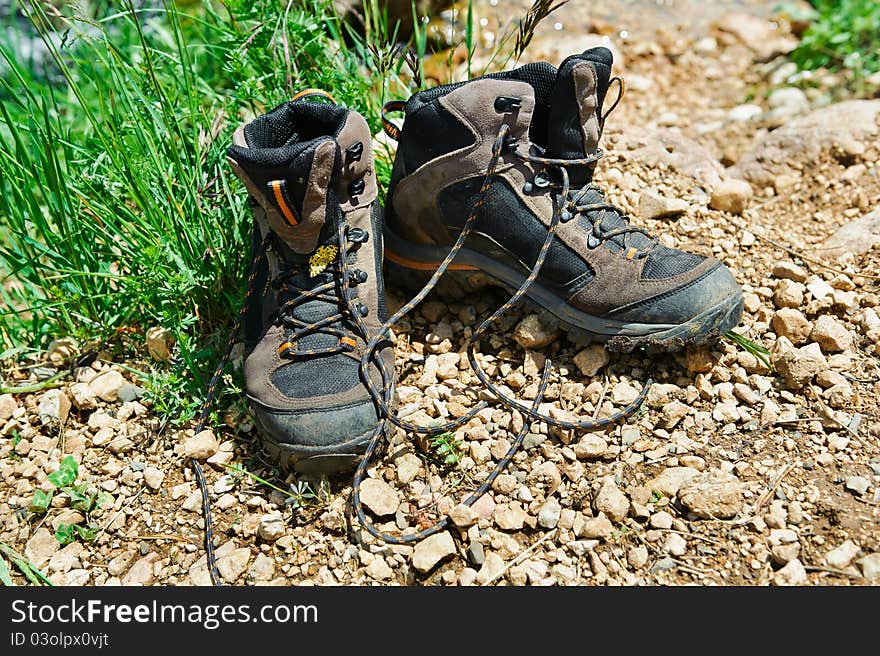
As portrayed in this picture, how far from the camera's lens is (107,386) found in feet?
7.66

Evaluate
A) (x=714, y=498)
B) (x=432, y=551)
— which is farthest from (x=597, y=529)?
(x=432, y=551)

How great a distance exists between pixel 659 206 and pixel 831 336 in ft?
2.42

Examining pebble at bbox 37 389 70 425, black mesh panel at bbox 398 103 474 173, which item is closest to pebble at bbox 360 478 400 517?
black mesh panel at bbox 398 103 474 173

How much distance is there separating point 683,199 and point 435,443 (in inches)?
53.6

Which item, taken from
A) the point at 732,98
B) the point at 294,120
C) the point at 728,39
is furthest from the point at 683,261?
the point at 728,39

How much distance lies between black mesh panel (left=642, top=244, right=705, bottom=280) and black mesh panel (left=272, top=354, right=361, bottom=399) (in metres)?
0.87

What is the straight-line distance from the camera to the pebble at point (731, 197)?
8.61ft

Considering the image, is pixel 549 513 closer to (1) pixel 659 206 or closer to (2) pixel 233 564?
(2) pixel 233 564

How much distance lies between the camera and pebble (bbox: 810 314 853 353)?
212 cm

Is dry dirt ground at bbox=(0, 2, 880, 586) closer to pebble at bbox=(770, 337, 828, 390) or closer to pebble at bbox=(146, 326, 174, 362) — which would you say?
pebble at bbox=(770, 337, 828, 390)

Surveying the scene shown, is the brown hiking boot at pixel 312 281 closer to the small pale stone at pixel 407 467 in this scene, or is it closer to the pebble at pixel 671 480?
the small pale stone at pixel 407 467

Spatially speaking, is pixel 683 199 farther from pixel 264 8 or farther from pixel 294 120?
pixel 264 8

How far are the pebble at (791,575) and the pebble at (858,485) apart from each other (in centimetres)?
26

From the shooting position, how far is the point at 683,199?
8.89 ft
